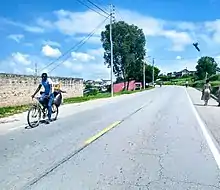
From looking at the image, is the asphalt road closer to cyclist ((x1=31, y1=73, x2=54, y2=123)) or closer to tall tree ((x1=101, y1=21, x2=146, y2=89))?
cyclist ((x1=31, y1=73, x2=54, y2=123))

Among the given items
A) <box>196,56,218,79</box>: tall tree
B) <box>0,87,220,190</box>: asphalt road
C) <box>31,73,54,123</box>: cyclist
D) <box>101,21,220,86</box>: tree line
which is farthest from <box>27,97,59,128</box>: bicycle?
<box>196,56,218,79</box>: tall tree

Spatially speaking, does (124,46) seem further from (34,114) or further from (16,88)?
(34,114)

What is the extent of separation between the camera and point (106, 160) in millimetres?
8016

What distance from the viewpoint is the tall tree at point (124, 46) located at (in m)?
81.2

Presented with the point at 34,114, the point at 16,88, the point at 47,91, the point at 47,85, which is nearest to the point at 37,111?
the point at 34,114

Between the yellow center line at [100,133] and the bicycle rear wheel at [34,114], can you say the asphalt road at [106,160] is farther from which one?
the bicycle rear wheel at [34,114]

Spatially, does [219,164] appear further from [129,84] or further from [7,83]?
[129,84]

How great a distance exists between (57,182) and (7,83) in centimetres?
2209

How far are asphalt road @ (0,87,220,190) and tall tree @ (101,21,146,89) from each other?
68.8 metres

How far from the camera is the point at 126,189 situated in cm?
593

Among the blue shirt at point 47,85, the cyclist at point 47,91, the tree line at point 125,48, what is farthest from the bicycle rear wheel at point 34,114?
the tree line at point 125,48

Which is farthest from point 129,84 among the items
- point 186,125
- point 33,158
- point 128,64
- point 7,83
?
point 33,158

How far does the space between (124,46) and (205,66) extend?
1756 inches

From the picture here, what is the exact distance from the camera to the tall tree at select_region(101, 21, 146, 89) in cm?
8119
